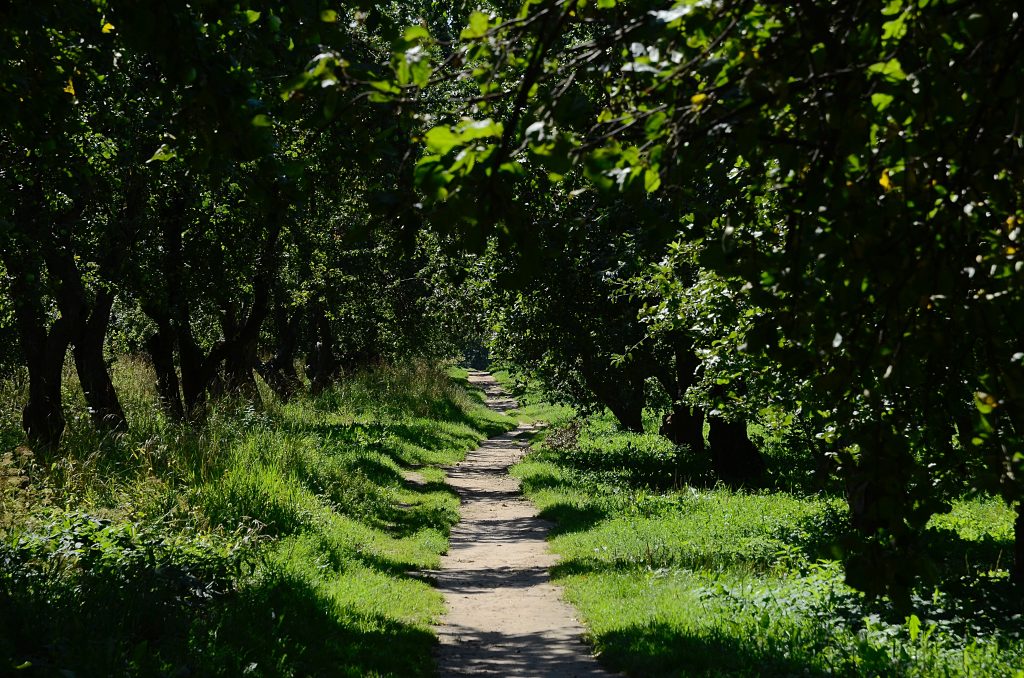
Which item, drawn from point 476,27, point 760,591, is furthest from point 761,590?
point 476,27

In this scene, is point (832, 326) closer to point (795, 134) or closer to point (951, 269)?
point (951, 269)

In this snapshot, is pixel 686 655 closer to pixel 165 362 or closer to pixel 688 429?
pixel 165 362

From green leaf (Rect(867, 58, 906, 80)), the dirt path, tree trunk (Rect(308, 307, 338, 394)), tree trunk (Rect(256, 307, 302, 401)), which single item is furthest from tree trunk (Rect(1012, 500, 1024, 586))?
tree trunk (Rect(308, 307, 338, 394))

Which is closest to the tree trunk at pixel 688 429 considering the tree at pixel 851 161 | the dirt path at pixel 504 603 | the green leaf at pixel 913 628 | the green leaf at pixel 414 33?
the dirt path at pixel 504 603

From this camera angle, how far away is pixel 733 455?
1712cm

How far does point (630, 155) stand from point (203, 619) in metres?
5.34

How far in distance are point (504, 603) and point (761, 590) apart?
2.73 meters

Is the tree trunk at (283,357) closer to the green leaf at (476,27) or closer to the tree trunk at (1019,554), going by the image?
the tree trunk at (1019,554)

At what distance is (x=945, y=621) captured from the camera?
729 cm

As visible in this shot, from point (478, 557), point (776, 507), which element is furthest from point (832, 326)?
point (776, 507)

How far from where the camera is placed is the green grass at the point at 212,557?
227 inches

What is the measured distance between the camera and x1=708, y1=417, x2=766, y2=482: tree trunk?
16984 mm

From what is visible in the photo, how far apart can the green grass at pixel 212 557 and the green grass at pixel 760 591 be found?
1831 millimetres

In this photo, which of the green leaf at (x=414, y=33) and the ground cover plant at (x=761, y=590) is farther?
the ground cover plant at (x=761, y=590)
